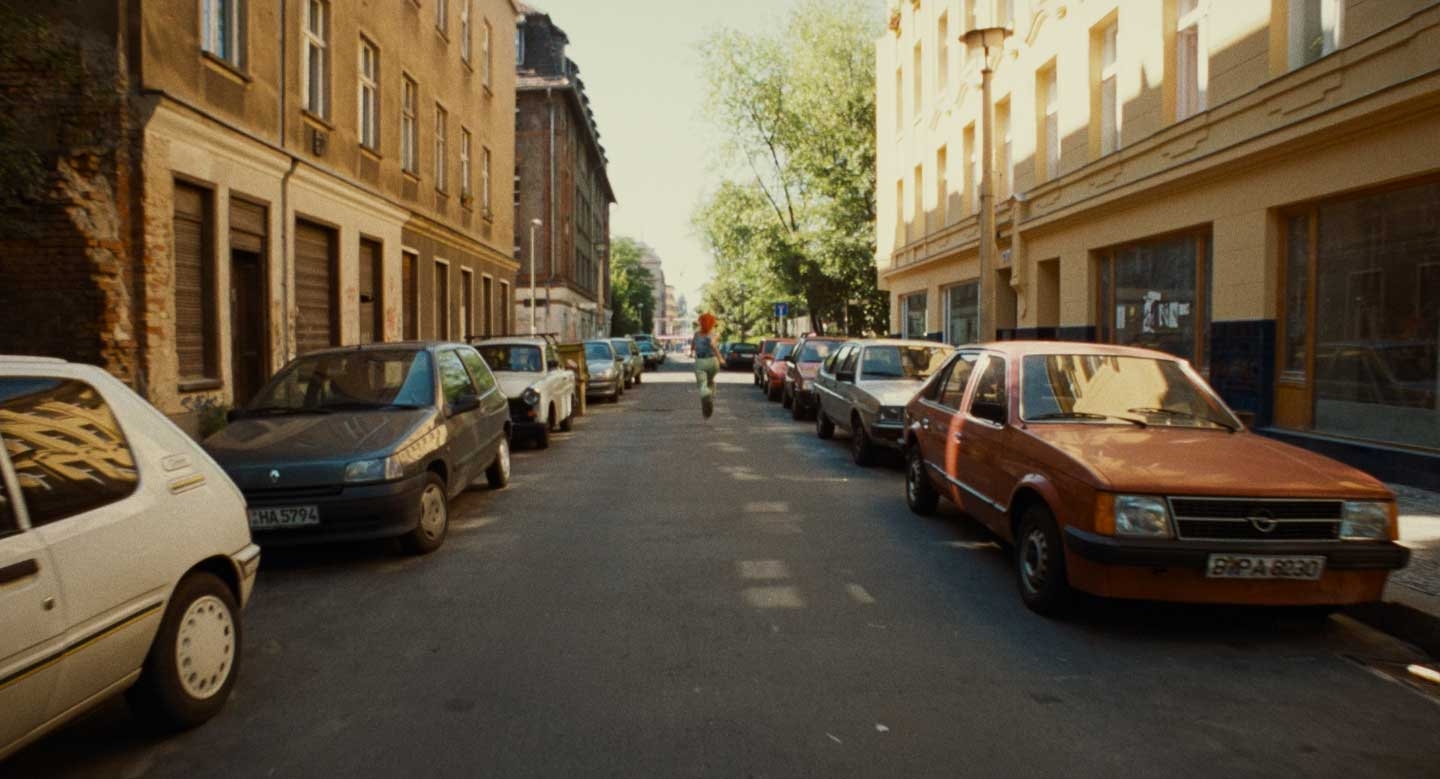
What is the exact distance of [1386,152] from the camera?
956 centimetres

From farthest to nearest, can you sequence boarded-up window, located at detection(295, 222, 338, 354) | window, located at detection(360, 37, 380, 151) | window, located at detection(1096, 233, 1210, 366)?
window, located at detection(360, 37, 380, 151)
boarded-up window, located at detection(295, 222, 338, 354)
window, located at detection(1096, 233, 1210, 366)

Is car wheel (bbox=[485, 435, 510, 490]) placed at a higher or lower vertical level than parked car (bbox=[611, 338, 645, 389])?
lower

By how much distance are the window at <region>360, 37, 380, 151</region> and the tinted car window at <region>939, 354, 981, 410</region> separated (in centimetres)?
1415

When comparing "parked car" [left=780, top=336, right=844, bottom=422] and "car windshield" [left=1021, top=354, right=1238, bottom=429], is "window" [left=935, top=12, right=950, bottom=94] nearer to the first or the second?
"parked car" [left=780, top=336, right=844, bottom=422]

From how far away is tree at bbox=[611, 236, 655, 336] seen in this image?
296 feet

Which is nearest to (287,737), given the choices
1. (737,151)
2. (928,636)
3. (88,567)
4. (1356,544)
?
(88,567)

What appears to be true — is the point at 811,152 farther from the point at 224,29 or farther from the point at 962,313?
the point at 224,29

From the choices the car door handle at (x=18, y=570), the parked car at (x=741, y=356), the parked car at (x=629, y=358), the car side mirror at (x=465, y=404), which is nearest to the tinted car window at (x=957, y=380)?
the car side mirror at (x=465, y=404)

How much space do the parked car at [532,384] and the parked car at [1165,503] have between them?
333 inches

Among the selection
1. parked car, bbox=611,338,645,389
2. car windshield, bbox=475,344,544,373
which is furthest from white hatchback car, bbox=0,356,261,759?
parked car, bbox=611,338,645,389

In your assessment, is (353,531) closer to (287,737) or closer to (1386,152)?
(287,737)

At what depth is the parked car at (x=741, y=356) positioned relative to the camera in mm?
50094

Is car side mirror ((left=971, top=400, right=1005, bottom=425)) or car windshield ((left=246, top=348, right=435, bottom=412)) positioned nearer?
car side mirror ((left=971, top=400, right=1005, bottom=425))

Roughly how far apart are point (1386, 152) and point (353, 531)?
A: 9801 millimetres
